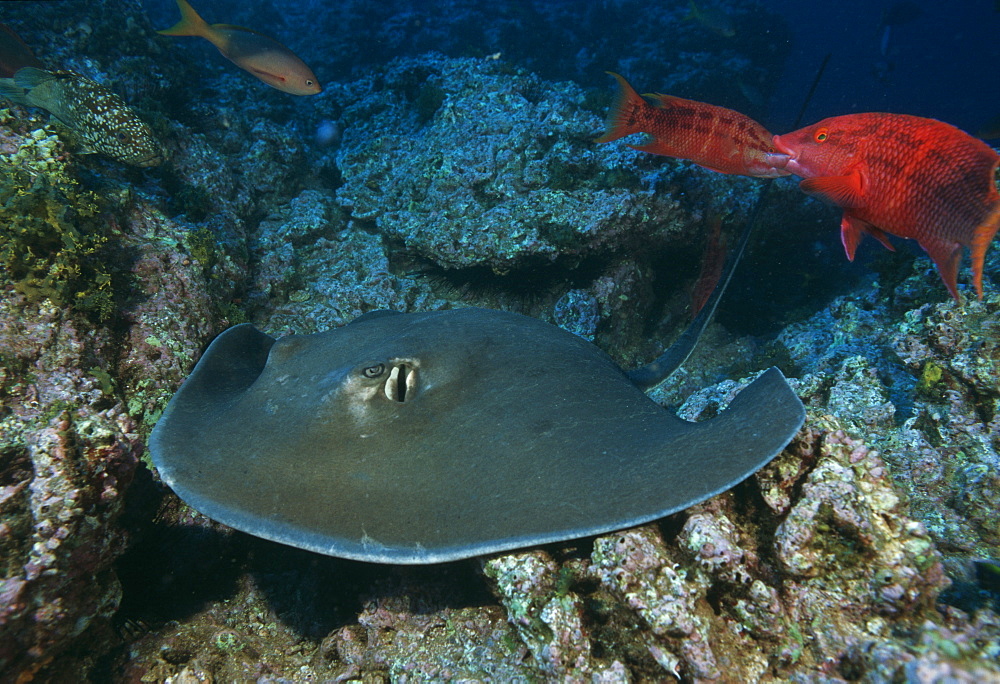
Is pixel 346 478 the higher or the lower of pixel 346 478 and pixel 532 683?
the higher

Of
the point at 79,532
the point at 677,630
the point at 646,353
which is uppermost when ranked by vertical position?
the point at 677,630

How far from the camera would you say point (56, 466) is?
216 cm

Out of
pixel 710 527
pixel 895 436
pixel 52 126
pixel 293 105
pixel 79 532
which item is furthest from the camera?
pixel 293 105

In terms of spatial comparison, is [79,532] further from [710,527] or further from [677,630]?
[710,527]

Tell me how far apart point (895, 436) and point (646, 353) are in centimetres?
316

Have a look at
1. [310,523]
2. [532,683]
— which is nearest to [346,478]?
[310,523]

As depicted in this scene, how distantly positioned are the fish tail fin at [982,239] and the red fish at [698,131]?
52.7 inches

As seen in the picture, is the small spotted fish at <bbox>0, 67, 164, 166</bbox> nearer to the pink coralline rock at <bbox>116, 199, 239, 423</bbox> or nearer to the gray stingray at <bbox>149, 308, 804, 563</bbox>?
the pink coralline rock at <bbox>116, 199, 239, 423</bbox>

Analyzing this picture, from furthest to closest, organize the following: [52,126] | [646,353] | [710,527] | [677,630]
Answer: [646,353], [52,126], [710,527], [677,630]

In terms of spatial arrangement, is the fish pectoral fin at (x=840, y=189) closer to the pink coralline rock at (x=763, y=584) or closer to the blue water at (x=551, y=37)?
the pink coralline rock at (x=763, y=584)

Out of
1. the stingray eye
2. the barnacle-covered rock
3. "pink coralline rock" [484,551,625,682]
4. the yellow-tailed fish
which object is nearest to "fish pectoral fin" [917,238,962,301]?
"pink coralline rock" [484,551,625,682]

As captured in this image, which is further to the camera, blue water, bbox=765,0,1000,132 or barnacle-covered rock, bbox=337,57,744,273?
blue water, bbox=765,0,1000,132

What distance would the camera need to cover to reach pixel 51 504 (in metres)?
2.07

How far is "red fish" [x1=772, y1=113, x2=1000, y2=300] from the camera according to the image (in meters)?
2.06
